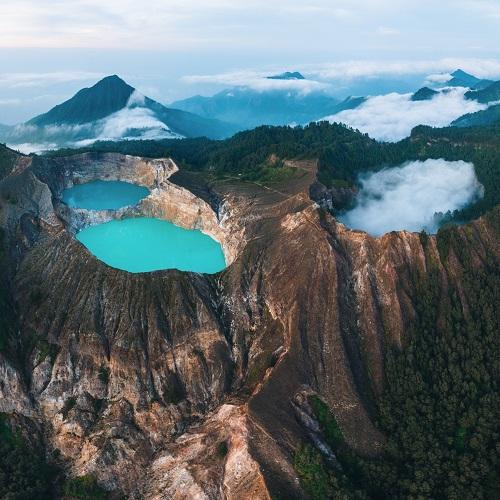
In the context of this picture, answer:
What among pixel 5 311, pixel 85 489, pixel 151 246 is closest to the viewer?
pixel 85 489

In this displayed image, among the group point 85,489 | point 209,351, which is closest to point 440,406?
point 209,351

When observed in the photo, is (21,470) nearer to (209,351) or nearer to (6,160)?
(209,351)

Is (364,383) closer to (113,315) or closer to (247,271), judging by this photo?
(247,271)

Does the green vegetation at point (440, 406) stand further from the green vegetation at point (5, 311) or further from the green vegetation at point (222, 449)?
the green vegetation at point (5, 311)

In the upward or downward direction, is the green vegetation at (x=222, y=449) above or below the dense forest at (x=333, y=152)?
below

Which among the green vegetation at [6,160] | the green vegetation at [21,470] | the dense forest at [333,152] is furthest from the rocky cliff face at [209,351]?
the dense forest at [333,152]

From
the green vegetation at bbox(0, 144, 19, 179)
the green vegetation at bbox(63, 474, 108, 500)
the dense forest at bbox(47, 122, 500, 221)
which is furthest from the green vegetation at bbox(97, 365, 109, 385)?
the dense forest at bbox(47, 122, 500, 221)

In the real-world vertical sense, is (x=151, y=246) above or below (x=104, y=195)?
below
